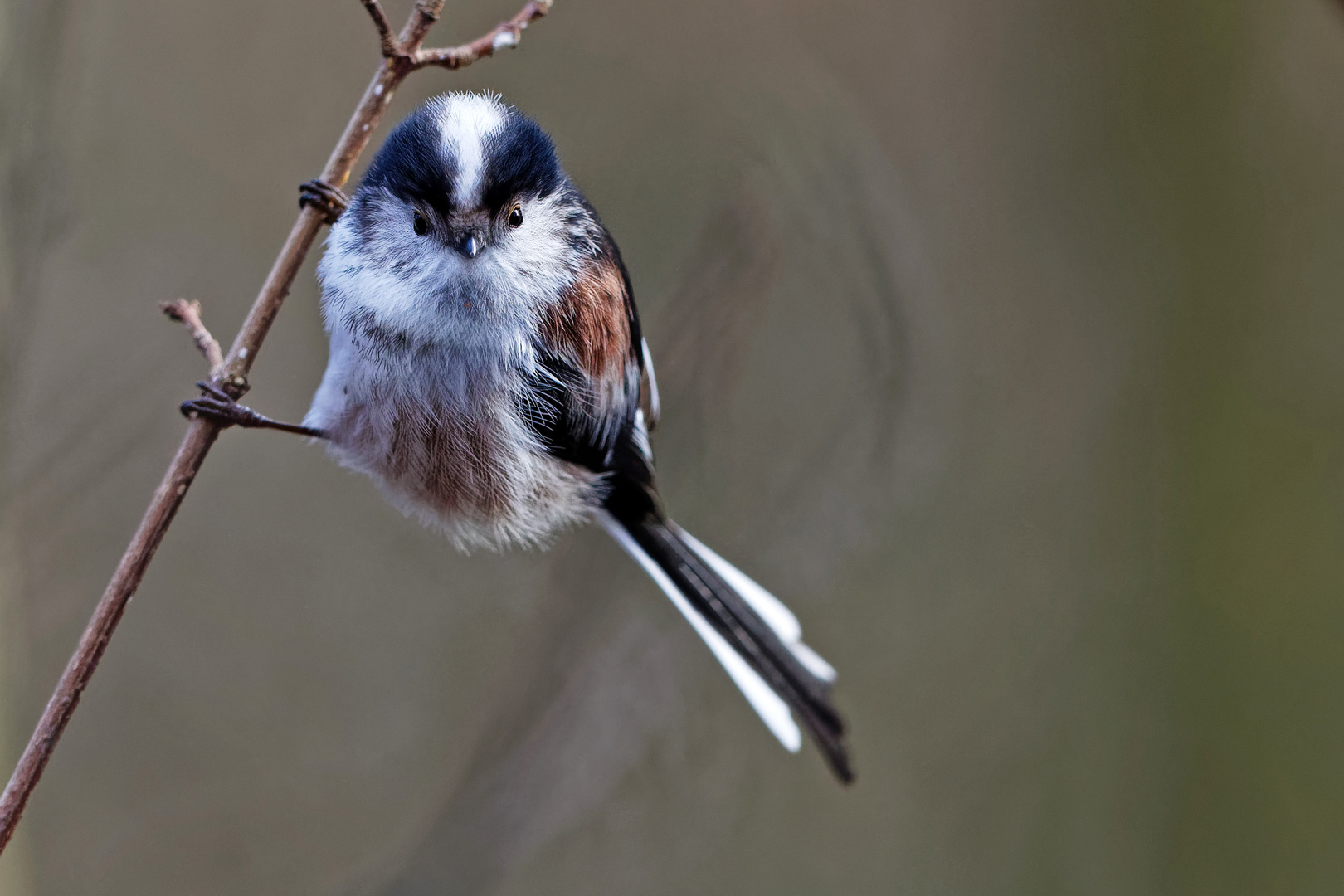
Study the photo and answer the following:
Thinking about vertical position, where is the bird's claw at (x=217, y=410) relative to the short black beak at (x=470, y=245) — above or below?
below

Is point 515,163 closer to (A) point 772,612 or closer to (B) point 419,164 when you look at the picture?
(B) point 419,164

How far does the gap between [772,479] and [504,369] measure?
119cm

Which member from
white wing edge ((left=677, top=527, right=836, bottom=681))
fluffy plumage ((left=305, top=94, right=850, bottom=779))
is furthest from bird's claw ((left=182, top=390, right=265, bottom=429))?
white wing edge ((left=677, top=527, right=836, bottom=681))

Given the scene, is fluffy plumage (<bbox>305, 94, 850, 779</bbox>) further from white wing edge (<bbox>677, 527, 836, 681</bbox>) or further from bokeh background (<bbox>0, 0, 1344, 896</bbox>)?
bokeh background (<bbox>0, 0, 1344, 896</bbox>)

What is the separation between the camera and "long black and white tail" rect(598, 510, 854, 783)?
6.20 ft

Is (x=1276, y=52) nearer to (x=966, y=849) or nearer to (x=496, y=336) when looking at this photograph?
(x=966, y=849)

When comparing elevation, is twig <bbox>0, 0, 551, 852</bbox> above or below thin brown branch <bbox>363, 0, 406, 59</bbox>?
below

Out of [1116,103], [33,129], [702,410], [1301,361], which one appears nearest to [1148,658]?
[1301,361]

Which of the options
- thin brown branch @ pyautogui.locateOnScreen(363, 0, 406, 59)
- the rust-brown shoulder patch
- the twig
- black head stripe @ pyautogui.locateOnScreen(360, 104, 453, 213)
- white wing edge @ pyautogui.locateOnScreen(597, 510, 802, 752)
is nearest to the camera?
the twig

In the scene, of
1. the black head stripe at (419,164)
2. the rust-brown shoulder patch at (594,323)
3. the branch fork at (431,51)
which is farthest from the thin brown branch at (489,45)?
the rust-brown shoulder patch at (594,323)

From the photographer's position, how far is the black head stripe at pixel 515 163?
4.68 ft

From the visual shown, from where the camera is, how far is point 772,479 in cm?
266

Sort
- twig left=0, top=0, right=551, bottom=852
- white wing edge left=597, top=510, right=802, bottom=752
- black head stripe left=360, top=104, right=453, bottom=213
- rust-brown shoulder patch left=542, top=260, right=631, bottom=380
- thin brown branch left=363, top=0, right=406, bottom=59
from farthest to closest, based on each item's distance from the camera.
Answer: white wing edge left=597, top=510, right=802, bottom=752 < rust-brown shoulder patch left=542, top=260, right=631, bottom=380 < black head stripe left=360, top=104, right=453, bottom=213 < thin brown branch left=363, top=0, right=406, bottom=59 < twig left=0, top=0, right=551, bottom=852

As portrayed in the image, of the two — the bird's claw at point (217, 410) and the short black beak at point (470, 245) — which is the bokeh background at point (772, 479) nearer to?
the bird's claw at point (217, 410)
